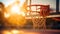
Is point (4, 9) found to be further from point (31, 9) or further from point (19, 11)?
point (31, 9)

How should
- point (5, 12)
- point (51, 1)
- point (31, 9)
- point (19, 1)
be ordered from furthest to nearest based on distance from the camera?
point (5, 12) < point (19, 1) < point (51, 1) < point (31, 9)

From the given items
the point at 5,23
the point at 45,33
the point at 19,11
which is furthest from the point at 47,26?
the point at 5,23

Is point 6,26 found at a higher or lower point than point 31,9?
lower

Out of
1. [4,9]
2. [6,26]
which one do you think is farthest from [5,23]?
[4,9]

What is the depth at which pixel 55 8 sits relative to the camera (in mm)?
4137

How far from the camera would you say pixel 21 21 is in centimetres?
519

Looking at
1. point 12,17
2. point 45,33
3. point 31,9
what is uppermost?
point 31,9

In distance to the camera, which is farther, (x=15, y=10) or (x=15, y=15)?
(x=15, y=15)

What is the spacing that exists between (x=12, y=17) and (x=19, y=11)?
495mm

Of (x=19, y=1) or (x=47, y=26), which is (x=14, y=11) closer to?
(x=19, y=1)

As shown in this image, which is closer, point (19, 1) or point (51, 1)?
point (51, 1)

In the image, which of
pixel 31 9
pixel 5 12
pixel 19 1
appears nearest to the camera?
pixel 31 9

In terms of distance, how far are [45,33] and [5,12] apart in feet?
4.66

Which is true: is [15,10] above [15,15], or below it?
above
